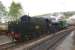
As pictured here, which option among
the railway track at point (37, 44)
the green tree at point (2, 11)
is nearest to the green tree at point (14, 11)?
the green tree at point (2, 11)

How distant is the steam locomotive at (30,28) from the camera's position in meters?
0.67

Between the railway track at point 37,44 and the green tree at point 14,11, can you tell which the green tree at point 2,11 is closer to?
the green tree at point 14,11

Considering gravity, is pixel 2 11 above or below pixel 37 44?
above

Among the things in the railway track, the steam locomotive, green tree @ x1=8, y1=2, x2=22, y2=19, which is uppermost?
green tree @ x1=8, y1=2, x2=22, y2=19

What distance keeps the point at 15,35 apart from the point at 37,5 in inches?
9.6

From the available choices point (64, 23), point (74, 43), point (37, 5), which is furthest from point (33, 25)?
point (74, 43)

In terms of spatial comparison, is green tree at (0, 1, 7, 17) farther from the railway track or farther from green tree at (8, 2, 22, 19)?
the railway track

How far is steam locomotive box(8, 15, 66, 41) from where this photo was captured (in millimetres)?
673

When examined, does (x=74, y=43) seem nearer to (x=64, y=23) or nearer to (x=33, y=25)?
(x=64, y=23)

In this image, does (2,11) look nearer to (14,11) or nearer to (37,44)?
(14,11)

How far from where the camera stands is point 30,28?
2.35 ft

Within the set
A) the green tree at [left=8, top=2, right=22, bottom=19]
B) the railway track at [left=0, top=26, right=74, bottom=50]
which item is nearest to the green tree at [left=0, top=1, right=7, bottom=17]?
the green tree at [left=8, top=2, right=22, bottom=19]

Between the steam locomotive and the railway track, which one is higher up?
the steam locomotive

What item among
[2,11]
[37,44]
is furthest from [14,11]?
[37,44]
